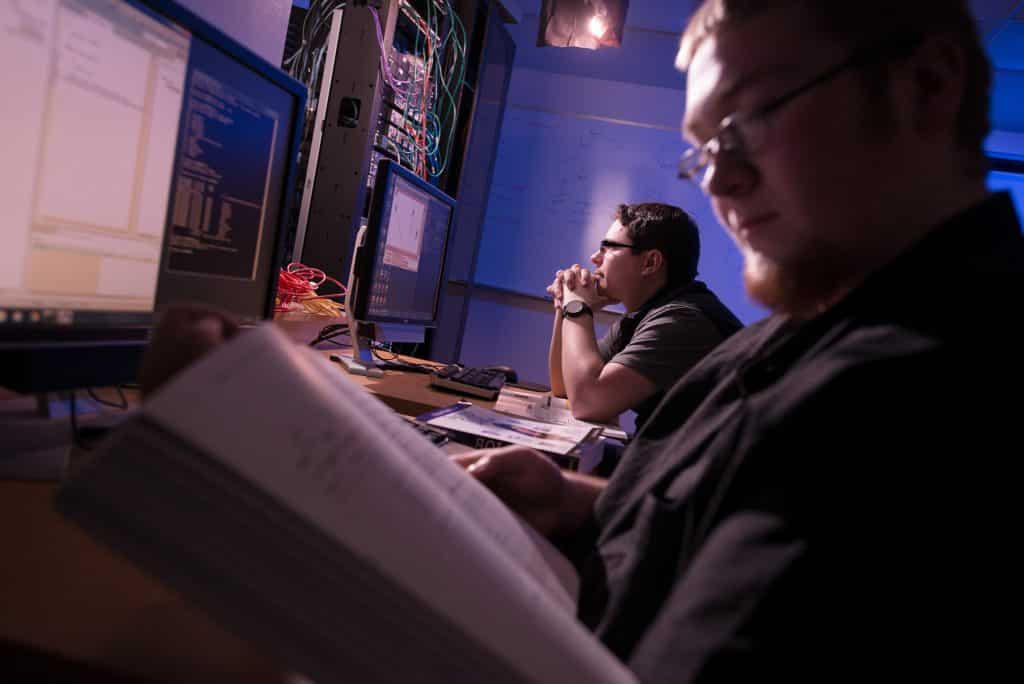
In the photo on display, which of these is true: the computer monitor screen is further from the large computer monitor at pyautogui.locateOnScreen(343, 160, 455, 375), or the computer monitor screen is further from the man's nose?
the man's nose

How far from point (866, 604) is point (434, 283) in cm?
163

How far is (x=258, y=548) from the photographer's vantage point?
0.28 m

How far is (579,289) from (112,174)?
5.30 ft

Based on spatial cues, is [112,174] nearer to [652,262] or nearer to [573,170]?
[652,262]

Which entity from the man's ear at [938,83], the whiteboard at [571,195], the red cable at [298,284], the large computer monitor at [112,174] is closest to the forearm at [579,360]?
the red cable at [298,284]

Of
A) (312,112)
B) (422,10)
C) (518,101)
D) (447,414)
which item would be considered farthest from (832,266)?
(518,101)

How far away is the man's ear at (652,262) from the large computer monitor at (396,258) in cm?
65

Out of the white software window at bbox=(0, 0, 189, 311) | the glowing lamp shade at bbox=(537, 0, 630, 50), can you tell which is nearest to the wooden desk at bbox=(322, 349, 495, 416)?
the white software window at bbox=(0, 0, 189, 311)

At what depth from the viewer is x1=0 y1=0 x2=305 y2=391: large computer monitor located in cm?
50

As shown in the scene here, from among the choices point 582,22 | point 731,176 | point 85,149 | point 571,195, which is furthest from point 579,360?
point 571,195

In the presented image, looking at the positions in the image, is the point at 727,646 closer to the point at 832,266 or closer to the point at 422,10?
the point at 832,266

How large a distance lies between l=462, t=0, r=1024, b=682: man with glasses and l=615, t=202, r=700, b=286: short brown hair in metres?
1.28

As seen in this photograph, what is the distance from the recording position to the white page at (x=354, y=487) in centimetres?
27

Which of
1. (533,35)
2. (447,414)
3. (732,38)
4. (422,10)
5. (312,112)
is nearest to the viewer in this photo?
(732,38)
